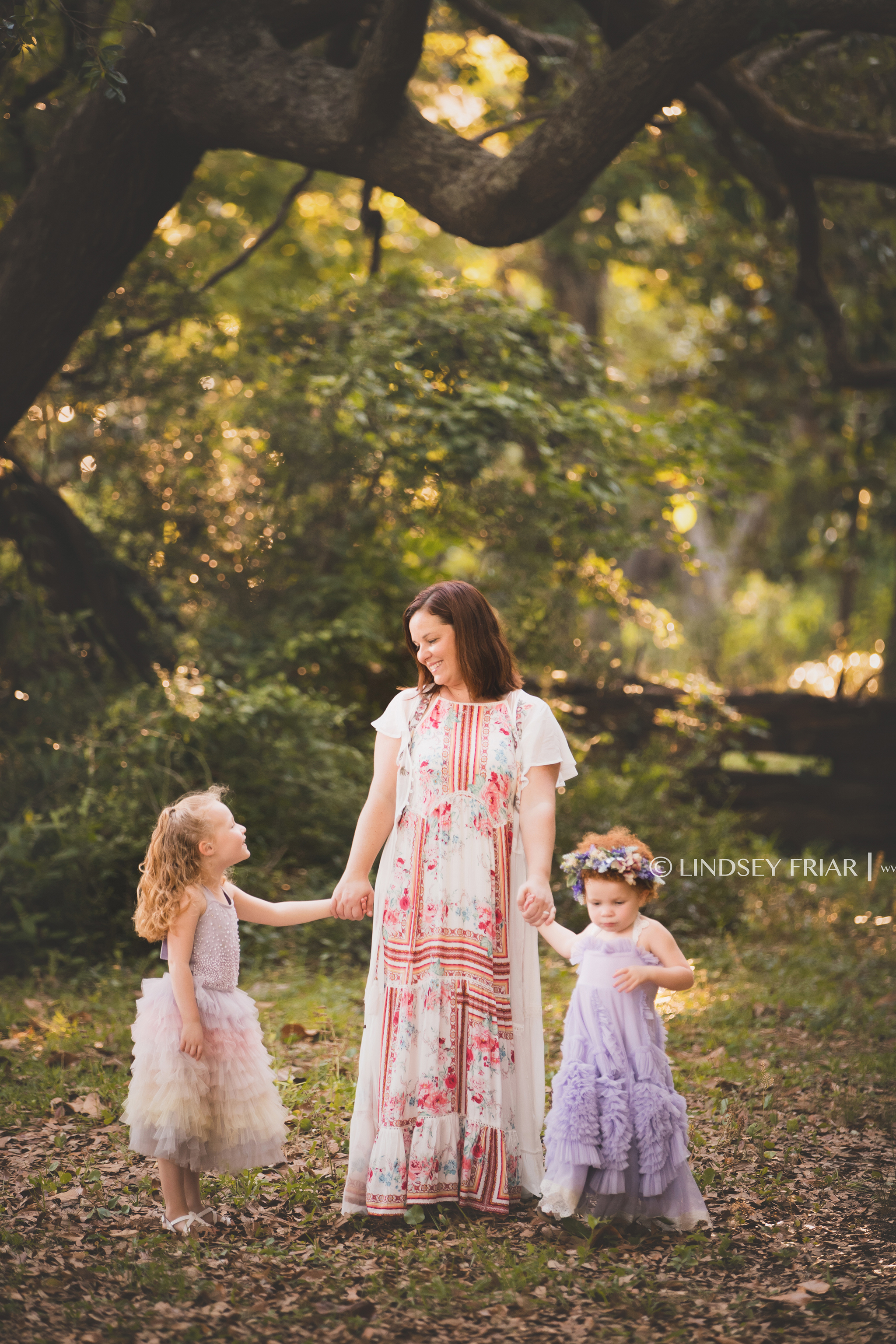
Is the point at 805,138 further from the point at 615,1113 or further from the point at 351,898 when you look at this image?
the point at 615,1113

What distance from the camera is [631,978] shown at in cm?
330

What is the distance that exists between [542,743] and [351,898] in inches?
30.2

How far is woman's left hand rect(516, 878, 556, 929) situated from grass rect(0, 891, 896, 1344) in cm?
95

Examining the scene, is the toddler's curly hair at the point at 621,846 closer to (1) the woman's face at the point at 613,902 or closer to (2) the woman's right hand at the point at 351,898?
(1) the woman's face at the point at 613,902

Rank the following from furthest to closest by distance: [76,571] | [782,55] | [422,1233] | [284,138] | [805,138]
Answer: [76,571] < [782,55] < [805,138] < [284,138] < [422,1233]

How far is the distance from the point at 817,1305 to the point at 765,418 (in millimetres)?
10253

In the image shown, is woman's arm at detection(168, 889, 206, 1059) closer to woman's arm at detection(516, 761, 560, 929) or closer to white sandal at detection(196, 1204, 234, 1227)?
white sandal at detection(196, 1204, 234, 1227)

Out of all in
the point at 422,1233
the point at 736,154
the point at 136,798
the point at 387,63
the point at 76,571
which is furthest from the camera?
the point at 736,154

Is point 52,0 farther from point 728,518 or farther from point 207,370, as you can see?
point 728,518

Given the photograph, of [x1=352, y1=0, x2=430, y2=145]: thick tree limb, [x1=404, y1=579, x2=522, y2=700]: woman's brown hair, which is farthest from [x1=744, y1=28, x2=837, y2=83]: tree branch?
[x1=404, y1=579, x2=522, y2=700]: woman's brown hair

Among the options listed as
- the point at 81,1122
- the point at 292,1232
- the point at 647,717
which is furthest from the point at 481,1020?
the point at 647,717

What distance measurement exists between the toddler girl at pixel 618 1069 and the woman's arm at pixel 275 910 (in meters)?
0.72

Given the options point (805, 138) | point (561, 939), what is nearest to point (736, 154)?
point (805, 138)

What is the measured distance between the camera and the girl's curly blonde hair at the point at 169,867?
3252 millimetres
